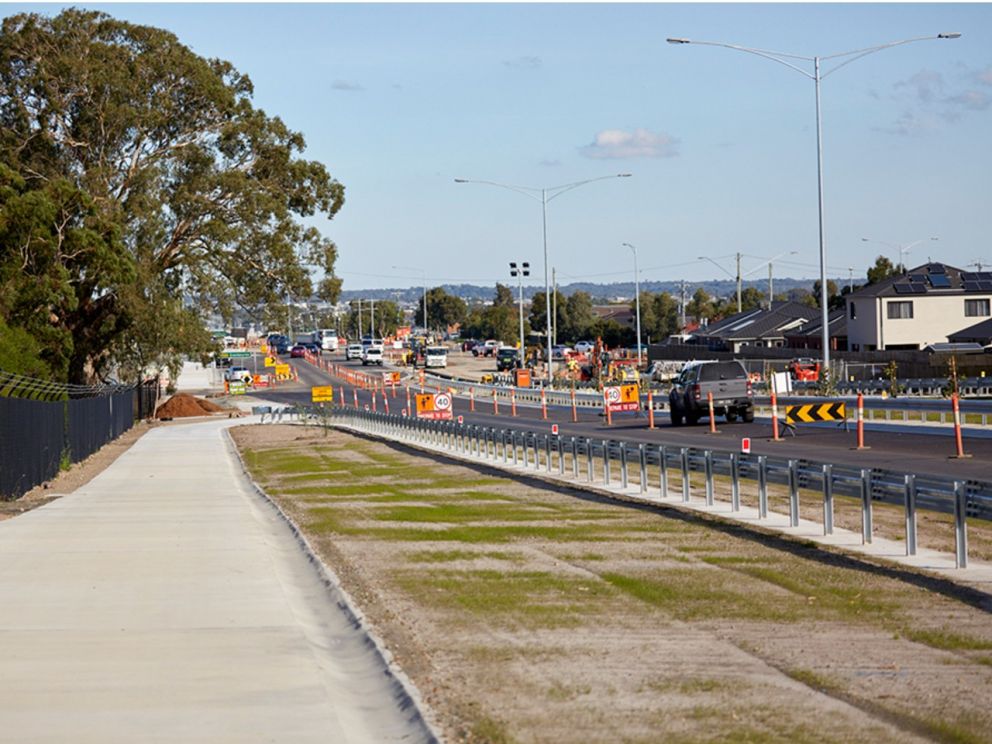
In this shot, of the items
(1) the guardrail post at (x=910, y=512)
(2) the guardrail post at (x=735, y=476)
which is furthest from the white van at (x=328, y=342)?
(1) the guardrail post at (x=910, y=512)

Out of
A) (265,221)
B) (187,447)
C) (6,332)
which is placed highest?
(265,221)

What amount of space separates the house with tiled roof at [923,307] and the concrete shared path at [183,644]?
73.3 metres

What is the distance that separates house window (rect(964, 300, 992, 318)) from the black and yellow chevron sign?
55.3 m

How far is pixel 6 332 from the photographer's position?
45.3 meters

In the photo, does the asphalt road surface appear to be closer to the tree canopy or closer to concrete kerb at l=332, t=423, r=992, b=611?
concrete kerb at l=332, t=423, r=992, b=611

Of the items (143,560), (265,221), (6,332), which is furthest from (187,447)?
(143,560)

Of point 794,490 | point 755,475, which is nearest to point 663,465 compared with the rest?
point 755,475

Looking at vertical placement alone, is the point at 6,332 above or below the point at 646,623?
above

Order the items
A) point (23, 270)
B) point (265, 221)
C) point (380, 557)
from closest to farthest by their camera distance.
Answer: point (380, 557) → point (23, 270) → point (265, 221)

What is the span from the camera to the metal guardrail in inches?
604

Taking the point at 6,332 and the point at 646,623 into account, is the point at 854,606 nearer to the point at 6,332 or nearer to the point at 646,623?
the point at 646,623

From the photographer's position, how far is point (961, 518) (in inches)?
591

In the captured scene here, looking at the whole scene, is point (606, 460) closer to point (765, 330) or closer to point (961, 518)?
point (961, 518)

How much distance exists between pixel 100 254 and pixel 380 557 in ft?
155
